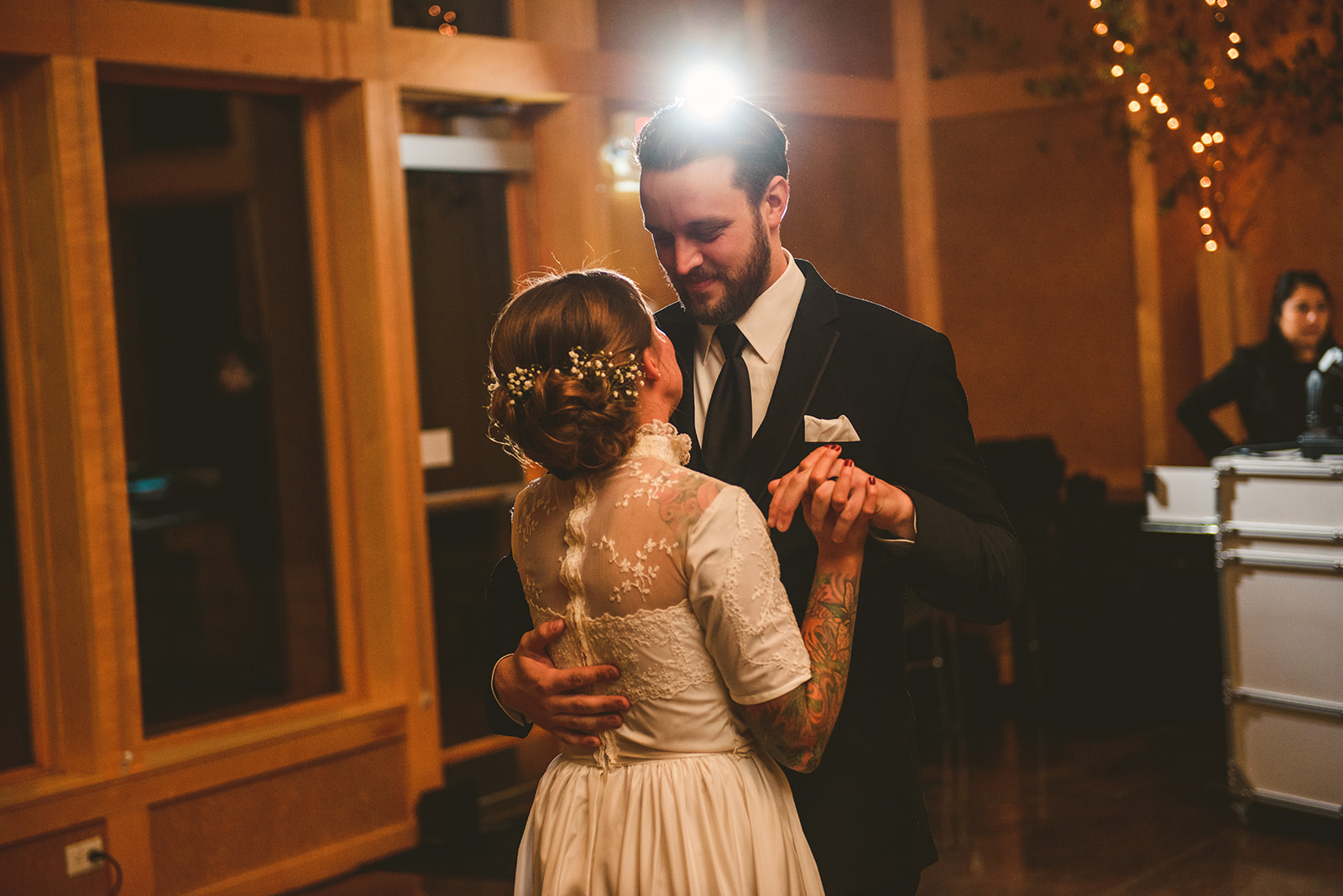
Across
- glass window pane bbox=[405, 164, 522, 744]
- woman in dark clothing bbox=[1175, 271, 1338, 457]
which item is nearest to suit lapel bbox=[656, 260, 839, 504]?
glass window pane bbox=[405, 164, 522, 744]

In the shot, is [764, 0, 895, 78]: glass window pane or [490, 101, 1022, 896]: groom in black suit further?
[764, 0, 895, 78]: glass window pane

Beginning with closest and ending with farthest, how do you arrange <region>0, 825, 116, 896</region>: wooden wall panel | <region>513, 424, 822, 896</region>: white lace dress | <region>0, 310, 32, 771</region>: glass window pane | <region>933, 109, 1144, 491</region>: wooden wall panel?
<region>513, 424, 822, 896</region>: white lace dress → <region>0, 825, 116, 896</region>: wooden wall panel → <region>0, 310, 32, 771</region>: glass window pane → <region>933, 109, 1144, 491</region>: wooden wall panel

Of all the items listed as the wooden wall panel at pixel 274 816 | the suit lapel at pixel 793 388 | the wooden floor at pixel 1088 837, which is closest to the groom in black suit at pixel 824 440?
the suit lapel at pixel 793 388

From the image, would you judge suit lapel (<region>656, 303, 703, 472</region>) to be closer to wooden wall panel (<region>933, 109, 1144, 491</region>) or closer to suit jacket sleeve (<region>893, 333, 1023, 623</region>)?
suit jacket sleeve (<region>893, 333, 1023, 623</region>)

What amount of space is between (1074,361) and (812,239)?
1.53 m

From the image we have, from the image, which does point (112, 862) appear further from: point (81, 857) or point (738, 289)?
point (738, 289)

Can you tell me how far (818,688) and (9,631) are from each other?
3236 mm

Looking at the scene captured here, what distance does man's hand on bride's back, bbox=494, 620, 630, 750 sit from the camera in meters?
1.45

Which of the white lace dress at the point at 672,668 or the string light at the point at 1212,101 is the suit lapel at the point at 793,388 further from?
the string light at the point at 1212,101

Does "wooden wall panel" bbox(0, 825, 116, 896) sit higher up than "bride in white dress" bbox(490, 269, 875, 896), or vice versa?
"bride in white dress" bbox(490, 269, 875, 896)

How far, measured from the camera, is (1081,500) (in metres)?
5.56

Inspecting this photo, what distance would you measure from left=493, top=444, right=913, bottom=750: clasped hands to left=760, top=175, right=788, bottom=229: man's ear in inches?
14.3

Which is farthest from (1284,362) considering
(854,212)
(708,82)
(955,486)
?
(955,486)

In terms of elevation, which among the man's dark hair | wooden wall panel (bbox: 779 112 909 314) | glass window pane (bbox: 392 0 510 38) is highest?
glass window pane (bbox: 392 0 510 38)
